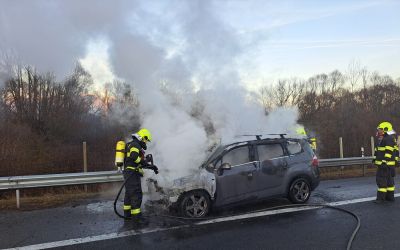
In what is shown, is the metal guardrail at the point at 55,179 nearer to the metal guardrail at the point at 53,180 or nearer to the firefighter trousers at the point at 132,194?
the metal guardrail at the point at 53,180

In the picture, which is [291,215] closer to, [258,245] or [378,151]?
[258,245]

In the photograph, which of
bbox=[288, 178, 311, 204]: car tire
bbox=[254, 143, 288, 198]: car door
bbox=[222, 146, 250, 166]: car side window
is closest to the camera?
bbox=[222, 146, 250, 166]: car side window

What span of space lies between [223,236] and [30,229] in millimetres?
3647

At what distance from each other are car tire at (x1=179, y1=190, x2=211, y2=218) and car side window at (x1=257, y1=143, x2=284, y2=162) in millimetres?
1544

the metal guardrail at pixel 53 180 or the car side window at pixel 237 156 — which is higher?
the car side window at pixel 237 156

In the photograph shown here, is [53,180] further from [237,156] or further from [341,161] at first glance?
[341,161]

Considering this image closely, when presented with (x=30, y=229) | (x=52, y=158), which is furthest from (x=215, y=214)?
(x=52, y=158)

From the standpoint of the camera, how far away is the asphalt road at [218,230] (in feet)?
19.9

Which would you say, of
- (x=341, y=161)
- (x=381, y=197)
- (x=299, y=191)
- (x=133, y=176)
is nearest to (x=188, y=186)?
(x=133, y=176)

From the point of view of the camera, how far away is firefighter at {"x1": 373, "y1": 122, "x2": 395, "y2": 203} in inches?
361

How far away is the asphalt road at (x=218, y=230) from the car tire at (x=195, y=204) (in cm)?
33

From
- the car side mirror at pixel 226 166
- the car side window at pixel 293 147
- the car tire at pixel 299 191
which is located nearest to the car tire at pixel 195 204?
the car side mirror at pixel 226 166

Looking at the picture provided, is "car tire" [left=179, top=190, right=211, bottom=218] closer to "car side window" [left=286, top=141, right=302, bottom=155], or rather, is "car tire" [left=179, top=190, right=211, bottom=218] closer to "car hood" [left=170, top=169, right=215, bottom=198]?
"car hood" [left=170, top=169, right=215, bottom=198]

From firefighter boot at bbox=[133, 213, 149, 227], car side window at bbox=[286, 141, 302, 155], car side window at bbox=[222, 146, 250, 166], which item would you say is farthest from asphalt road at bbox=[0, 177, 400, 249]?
car side window at bbox=[286, 141, 302, 155]
